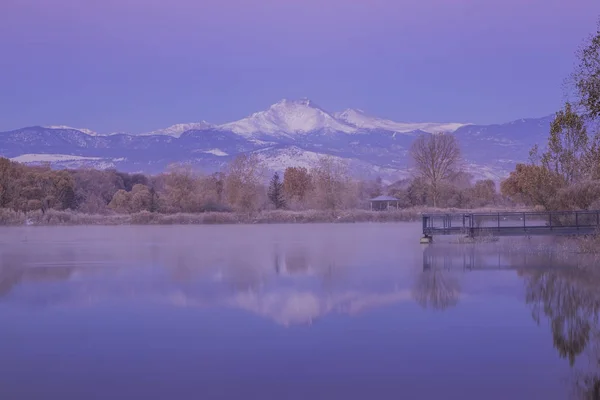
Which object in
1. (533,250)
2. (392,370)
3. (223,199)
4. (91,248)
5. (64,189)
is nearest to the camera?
(392,370)

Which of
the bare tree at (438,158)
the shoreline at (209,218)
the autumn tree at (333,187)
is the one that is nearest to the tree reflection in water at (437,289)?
the shoreline at (209,218)

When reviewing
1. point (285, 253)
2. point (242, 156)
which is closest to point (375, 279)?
point (285, 253)

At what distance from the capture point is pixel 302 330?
11.9m

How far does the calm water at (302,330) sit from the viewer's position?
845 centimetres

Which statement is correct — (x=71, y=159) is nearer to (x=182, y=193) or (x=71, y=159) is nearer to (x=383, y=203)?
(x=383, y=203)

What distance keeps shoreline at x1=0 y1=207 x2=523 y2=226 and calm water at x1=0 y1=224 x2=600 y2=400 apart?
38.8 meters

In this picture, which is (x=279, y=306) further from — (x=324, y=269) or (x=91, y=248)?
(x=91, y=248)

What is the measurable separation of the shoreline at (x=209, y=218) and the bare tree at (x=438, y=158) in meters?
14.1

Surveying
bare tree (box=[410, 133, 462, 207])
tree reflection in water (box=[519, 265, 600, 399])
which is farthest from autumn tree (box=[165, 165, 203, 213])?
tree reflection in water (box=[519, 265, 600, 399])

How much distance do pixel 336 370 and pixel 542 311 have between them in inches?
228

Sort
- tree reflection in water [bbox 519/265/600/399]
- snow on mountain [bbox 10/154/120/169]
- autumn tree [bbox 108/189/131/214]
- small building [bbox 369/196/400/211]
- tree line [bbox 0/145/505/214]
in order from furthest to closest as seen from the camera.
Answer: snow on mountain [bbox 10/154/120/169], small building [bbox 369/196/400/211], autumn tree [bbox 108/189/131/214], tree line [bbox 0/145/505/214], tree reflection in water [bbox 519/265/600/399]

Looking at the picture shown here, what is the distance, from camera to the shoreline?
61.3 metres

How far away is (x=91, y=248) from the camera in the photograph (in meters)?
31.5

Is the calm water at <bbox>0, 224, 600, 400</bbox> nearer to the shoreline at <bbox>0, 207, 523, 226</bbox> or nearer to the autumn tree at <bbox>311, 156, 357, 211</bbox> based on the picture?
the shoreline at <bbox>0, 207, 523, 226</bbox>
